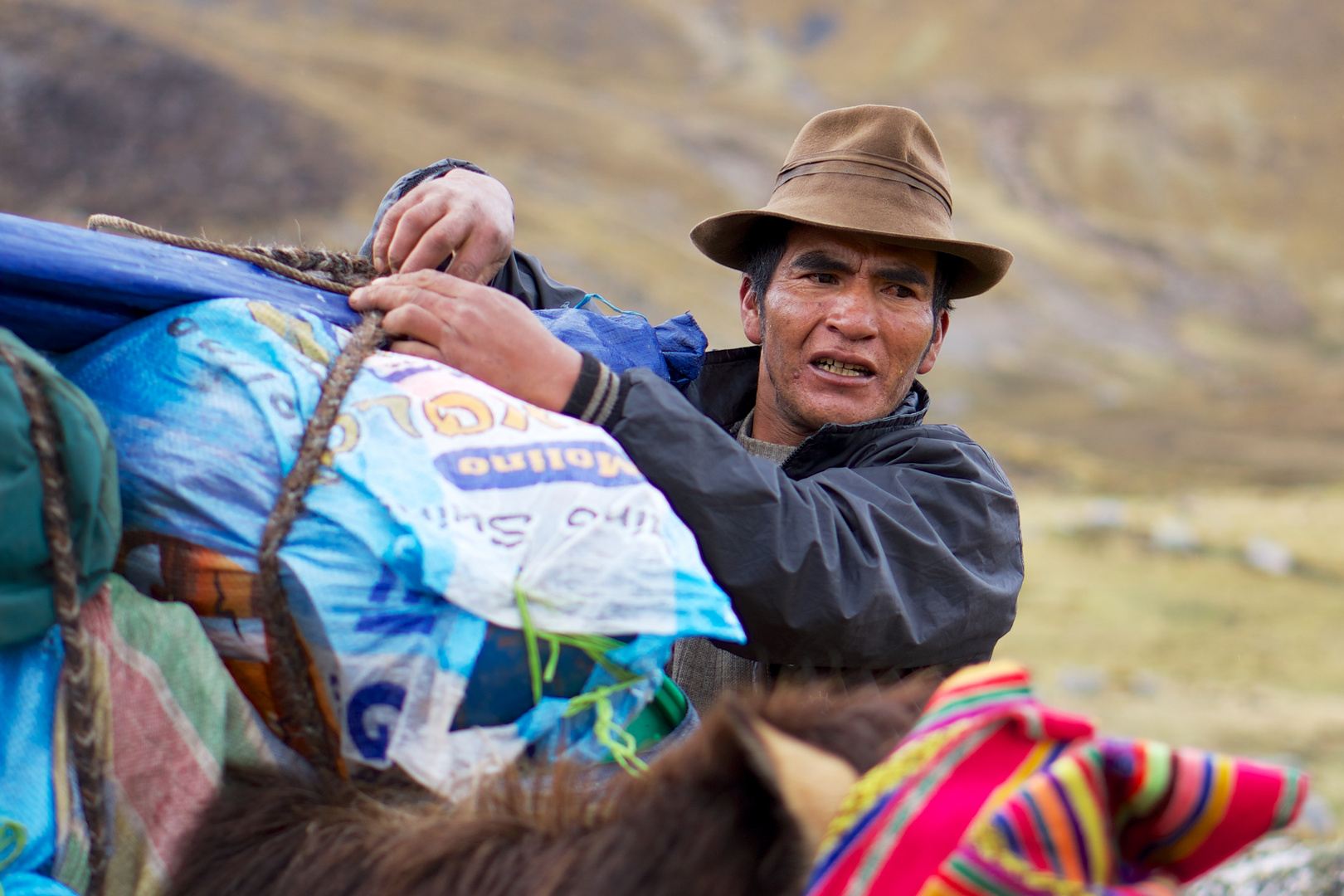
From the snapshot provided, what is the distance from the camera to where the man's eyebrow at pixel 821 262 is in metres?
2.16

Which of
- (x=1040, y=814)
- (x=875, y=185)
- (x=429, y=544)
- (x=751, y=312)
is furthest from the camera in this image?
(x=751, y=312)

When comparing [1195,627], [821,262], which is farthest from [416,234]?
[1195,627]

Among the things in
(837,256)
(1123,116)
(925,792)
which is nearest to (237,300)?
(925,792)

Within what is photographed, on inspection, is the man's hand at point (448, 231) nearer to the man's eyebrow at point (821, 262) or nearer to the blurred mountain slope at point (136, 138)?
the man's eyebrow at point (821, 262)

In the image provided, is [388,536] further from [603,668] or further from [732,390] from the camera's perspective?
[732,390]

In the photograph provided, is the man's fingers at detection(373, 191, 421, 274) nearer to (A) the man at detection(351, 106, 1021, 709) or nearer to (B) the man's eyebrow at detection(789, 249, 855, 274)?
(A) the man at detection(351, 106, 1021, 709)

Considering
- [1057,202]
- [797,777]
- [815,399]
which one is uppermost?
[1057,202]

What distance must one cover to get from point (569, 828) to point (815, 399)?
135cm

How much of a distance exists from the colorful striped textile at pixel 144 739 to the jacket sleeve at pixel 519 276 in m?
1.11

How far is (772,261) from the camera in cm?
233

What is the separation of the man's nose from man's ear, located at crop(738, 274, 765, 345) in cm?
23

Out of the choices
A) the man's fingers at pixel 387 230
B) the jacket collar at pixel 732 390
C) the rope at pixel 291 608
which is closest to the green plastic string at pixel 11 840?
the rope at pixel 291 608

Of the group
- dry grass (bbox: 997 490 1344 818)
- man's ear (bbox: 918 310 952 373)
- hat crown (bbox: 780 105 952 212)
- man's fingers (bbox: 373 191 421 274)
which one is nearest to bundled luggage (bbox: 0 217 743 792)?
man's fingers (bbox: 373 191 421 274)

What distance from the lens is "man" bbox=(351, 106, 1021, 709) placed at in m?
1.42
